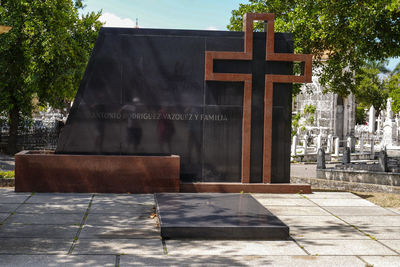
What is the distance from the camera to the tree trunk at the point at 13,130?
29156 mm

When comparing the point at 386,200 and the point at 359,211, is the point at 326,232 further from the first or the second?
the point at 386,200

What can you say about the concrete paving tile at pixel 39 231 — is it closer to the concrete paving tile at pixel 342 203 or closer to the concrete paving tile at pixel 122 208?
the concrete paving tile at pixel 122 208

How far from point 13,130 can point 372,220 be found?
2430 centimetres

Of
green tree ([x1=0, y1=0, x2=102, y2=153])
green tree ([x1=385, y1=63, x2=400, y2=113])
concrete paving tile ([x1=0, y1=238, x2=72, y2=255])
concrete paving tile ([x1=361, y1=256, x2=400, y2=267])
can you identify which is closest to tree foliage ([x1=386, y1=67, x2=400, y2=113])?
green tree ([x1=385, y1=63, x2=400, y2=113])

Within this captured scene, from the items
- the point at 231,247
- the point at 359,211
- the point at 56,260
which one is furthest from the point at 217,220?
the point at 359,211

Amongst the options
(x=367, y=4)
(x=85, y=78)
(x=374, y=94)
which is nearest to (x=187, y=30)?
(x=85, y=78)

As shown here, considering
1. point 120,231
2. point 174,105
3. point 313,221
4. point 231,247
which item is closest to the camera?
point 231,247

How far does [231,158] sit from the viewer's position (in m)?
12.1

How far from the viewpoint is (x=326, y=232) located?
8.28 m

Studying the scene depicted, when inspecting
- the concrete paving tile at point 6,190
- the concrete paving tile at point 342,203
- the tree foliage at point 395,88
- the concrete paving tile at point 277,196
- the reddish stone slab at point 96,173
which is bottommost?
the concrete paving tile at point 342,203

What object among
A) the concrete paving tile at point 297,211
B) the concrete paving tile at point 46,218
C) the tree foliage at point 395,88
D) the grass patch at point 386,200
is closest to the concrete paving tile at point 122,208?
the concrete paving tile at point 46,218

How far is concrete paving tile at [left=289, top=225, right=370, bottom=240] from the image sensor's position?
314 inches

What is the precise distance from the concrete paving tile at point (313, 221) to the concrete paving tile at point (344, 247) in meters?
1.12

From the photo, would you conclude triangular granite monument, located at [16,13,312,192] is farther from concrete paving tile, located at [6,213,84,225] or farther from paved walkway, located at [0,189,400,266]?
concrete paving tile, located at [6,213,84,225]
